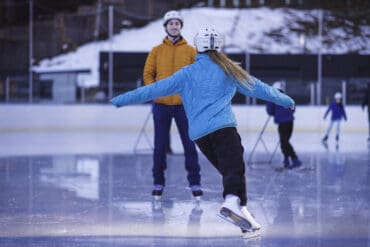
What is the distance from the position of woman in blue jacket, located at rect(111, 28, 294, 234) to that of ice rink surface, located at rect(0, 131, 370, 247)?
34 centimetres

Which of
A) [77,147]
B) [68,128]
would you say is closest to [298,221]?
[77,147]

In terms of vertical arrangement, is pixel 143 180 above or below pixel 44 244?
below

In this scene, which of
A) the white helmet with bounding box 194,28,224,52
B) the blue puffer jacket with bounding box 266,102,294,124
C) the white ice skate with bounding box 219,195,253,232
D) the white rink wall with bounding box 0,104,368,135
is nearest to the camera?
the white ice skate with bounding box 219,195,253,232

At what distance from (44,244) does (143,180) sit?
10.3 ft

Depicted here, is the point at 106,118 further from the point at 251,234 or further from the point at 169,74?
the point at 251,234

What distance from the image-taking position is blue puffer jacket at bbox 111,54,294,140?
3646 mm

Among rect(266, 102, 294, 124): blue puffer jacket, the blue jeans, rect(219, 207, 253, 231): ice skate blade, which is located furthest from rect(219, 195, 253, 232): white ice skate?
rect(266, 102, 294, 124): blue puffer jacket

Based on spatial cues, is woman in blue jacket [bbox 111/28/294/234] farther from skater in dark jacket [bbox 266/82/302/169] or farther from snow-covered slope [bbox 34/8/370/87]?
snow-covered slope [bbox 34/8/370/87]

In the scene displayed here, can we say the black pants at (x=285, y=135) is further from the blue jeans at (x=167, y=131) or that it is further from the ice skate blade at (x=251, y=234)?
the ice skate blade at (x=251, y=234)

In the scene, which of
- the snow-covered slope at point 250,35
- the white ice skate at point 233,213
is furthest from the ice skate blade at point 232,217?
the snow-covered slope at point 250,35

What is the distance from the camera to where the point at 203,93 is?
3662mm

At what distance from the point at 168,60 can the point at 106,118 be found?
10626 millimetres

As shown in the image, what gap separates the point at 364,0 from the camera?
19.1 metres

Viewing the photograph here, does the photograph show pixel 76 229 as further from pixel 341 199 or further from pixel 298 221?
pixel 341 199
